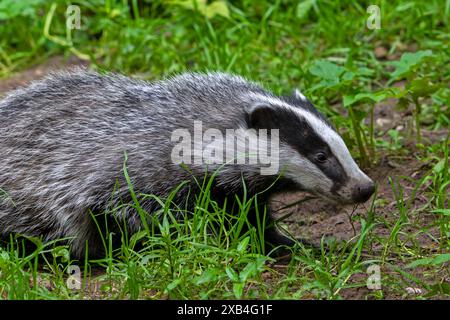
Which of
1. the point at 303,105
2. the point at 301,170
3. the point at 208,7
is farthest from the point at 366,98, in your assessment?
the point at 208,7

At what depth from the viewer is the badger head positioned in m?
5.42

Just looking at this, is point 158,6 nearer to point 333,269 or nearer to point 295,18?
point 295,18

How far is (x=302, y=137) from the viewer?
5.47 meters

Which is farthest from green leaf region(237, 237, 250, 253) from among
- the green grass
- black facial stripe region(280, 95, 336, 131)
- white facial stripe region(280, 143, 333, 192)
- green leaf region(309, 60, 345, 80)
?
green leaf region(309, 60, 345, 80)

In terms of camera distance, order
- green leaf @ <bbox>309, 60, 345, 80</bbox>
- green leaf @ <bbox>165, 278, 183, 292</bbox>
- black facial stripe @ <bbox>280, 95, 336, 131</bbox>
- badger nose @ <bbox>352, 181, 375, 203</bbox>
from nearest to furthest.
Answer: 1. green leaf @ <bbox>165, 278, 183, 292</bbox>
2. badger nose @ <bbox>352, 181, 375, 203</bbox>
3. black facial stripe @ <bbox>280, 95, 336, 131</bbox>
4. green leaf @ <bbox>309, 60, 345, 80</bbox>

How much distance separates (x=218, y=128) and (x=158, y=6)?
4.32 m

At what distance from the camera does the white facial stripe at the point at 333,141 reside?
17.8ft

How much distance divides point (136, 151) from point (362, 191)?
1484 mm

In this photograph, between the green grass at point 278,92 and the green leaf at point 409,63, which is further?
the green leaf at point 409,63

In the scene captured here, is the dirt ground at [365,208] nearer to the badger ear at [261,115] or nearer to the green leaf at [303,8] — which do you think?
the badger ear at [261,115]

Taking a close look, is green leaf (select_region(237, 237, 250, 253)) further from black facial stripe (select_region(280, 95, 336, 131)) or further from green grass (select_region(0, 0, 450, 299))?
black facial stripe (select_region(280, 95, 336, 131))

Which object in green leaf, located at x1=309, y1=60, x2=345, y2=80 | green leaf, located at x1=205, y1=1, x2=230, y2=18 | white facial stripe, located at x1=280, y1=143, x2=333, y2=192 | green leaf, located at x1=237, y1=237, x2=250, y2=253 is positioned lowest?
green leaf, located at x1=237, y1=237, x2=250, y2=253

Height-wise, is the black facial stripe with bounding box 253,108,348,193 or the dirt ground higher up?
the black facial stripe with bounding box 253,108,348,193

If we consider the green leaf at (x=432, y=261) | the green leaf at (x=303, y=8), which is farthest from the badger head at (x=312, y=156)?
the green leaf at (x=303, y=8)
